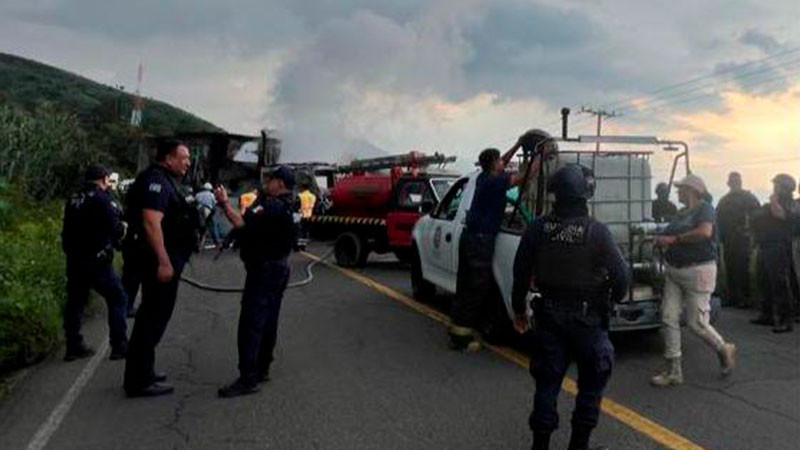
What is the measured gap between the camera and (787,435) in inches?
205

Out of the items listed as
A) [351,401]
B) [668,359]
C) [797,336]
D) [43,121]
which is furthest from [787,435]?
[43,121]

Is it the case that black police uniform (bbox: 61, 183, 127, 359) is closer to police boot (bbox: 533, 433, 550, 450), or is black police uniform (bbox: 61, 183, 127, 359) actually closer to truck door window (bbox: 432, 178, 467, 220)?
truck door window (bbox: 432, 178, 467, 220)

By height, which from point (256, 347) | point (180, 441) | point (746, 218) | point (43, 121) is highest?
point (43, 121)

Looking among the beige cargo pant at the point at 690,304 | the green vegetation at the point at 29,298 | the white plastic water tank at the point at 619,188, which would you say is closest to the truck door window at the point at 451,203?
the white plastic water tank at the point at 619,188

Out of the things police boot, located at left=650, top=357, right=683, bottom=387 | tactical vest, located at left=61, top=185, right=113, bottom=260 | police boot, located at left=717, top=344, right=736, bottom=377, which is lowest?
police boot, located at left=650, top=357, right=683, bottom=387

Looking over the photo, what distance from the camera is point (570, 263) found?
4582 millimetres

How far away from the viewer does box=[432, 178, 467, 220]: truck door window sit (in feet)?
30.3

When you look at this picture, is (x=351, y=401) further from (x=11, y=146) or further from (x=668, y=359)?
(x=11, y=146)

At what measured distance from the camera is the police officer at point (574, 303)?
4566 millimetres

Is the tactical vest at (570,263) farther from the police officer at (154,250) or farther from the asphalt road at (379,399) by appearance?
the police officer at (154,250)

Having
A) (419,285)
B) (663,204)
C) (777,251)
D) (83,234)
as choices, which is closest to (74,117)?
(419,285)

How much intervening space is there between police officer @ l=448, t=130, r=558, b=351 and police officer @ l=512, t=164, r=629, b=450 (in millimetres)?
2849

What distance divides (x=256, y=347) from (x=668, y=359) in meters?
3.16

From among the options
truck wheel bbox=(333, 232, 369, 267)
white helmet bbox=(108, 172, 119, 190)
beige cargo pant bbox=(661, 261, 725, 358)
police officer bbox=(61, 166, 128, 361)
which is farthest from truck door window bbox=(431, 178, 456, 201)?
beige cargo pant bbox=(661, 261, 725, 358)
